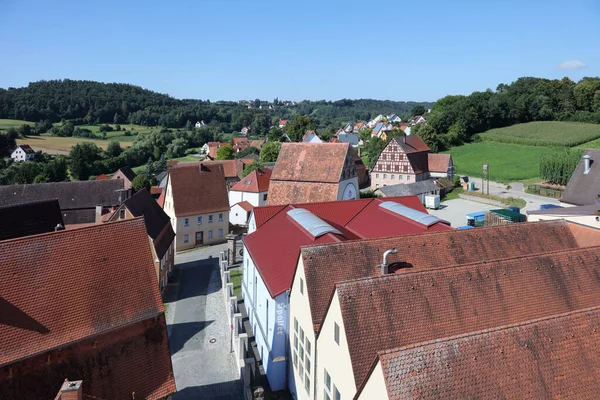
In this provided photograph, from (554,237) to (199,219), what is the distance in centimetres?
3215

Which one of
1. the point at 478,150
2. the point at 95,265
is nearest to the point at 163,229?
the point at 95,265

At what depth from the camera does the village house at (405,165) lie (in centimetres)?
6844

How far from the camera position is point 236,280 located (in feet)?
107

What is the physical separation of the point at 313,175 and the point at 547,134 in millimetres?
90352

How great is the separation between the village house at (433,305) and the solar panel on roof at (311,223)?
5.86m

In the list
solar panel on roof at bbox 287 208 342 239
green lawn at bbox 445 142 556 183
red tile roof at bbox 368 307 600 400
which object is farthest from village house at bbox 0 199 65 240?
green lawn at bbox 445 142 556 183

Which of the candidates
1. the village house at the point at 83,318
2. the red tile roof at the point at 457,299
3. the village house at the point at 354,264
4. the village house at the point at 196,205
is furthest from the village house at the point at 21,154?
the red tile roof at the point at 457,299

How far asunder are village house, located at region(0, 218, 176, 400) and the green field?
10409cm

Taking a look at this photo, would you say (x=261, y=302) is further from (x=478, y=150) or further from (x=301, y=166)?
(x=478, y=150)

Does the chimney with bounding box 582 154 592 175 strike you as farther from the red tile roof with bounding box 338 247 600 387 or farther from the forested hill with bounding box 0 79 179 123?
the forested hill with bounding box 0 79 179 123

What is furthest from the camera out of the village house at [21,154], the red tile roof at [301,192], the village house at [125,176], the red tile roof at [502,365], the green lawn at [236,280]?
the village house at [21,154]

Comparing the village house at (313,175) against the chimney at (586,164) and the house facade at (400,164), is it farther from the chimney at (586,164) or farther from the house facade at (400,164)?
the house facade at (400,164)

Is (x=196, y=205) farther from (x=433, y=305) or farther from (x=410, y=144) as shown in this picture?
(x=410, y=144)

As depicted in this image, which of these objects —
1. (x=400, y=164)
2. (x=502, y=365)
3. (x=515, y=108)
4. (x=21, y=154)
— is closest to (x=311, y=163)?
(x=502, y=365)
